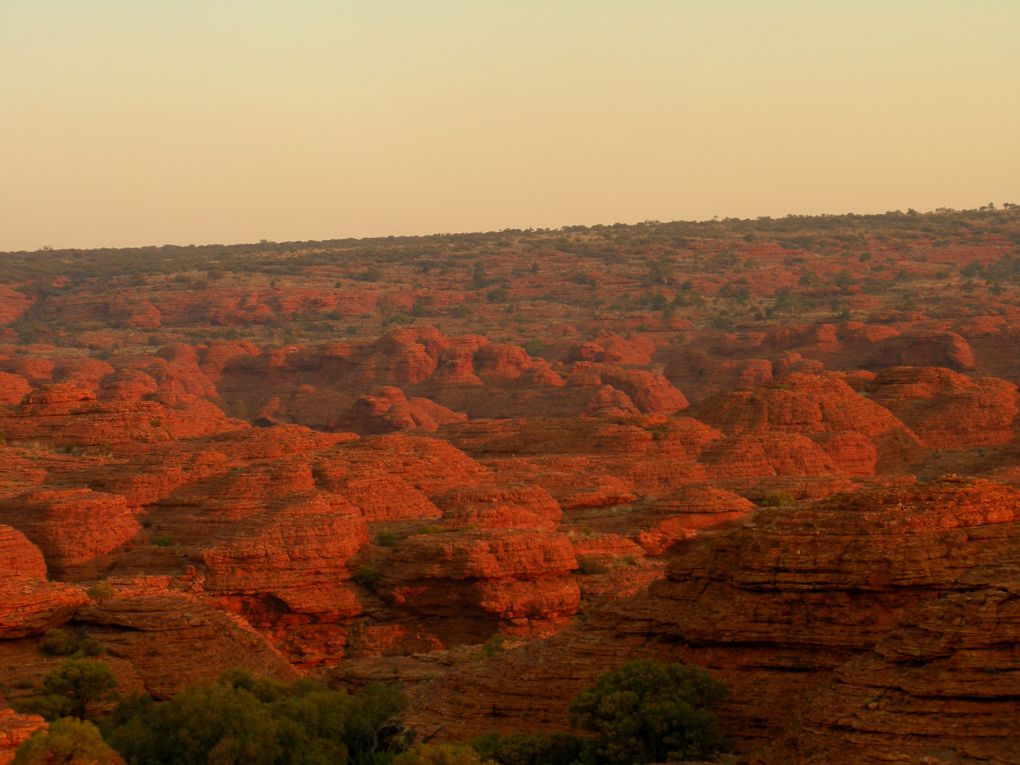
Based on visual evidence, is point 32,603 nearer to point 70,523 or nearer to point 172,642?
point 172,642

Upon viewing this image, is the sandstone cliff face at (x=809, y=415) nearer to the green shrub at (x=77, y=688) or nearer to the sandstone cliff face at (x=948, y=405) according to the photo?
the sandstone cliff face at (x=948, y=405)

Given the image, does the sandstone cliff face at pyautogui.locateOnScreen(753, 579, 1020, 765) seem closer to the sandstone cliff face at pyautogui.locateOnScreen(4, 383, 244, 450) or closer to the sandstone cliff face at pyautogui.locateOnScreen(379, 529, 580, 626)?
the sandstone cliff face at pyautogui.locateOnScreen(379, 529, 580, 626)

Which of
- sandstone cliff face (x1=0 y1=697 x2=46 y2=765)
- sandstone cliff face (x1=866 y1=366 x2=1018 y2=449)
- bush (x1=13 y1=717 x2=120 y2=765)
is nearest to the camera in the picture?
bush (x1=13 y1=717 x2=120 y2=765)

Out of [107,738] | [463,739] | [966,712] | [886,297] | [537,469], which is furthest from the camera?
[886,297]

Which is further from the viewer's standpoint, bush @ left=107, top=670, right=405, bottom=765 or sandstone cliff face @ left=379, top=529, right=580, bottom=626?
sandstone cliff face @ left=379, top=529, right=580, bottom=626

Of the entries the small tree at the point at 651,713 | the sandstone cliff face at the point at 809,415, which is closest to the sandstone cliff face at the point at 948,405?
the sandstone cliff face at the point at 809,415

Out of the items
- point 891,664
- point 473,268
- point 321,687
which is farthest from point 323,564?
point 473,268

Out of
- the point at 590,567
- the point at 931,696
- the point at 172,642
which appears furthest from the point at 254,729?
the point at 590,567

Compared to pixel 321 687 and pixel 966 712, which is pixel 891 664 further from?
pixel 321 687

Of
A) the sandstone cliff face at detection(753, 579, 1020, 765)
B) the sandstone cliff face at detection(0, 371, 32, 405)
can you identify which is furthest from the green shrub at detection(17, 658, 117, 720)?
the sandstone cliff face at detection(0, 371, 32, 405)
